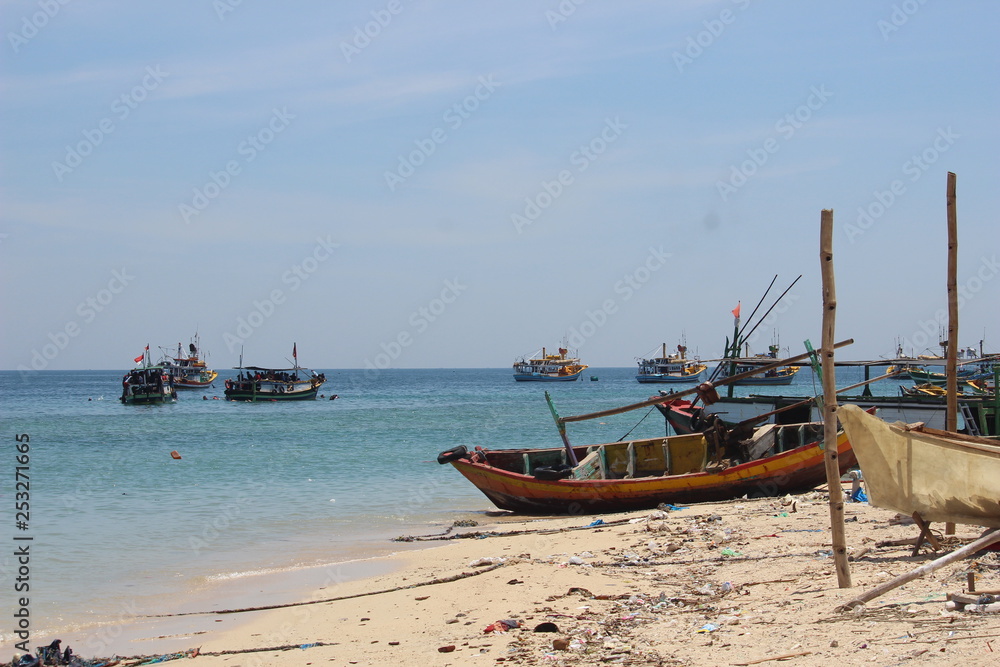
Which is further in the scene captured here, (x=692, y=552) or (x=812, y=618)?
(x=692, y=552)

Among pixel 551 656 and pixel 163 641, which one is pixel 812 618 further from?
pixel 163 641

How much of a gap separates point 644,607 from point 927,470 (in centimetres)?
271

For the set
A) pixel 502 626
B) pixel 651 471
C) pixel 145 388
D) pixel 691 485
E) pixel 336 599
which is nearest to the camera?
pixel 502 626

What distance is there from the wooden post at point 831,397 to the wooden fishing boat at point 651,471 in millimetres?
7809

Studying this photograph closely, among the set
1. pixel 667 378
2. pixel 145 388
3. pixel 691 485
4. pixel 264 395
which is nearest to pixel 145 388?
pixel 145 388

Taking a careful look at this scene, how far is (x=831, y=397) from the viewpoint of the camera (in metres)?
7.05

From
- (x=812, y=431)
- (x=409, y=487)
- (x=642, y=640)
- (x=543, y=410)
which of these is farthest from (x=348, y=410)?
(x=642, y=640)

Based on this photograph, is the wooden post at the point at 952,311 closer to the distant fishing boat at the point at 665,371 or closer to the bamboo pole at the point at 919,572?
the bamboo pole at the point at 919,572

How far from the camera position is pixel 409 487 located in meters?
21.3

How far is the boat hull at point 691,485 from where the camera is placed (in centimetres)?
1477

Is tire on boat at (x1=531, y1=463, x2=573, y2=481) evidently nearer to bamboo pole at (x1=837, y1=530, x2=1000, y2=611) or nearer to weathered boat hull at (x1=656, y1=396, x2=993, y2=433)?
weathered boat hull at (x1=656, y1=396, x2=993, y2=433)

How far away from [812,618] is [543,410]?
52.7 meters

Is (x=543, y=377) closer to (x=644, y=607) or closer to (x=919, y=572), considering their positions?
(x=644, y=607)

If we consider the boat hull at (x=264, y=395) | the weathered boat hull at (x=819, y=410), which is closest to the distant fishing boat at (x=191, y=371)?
the boat hull at (x=264, y=395)
